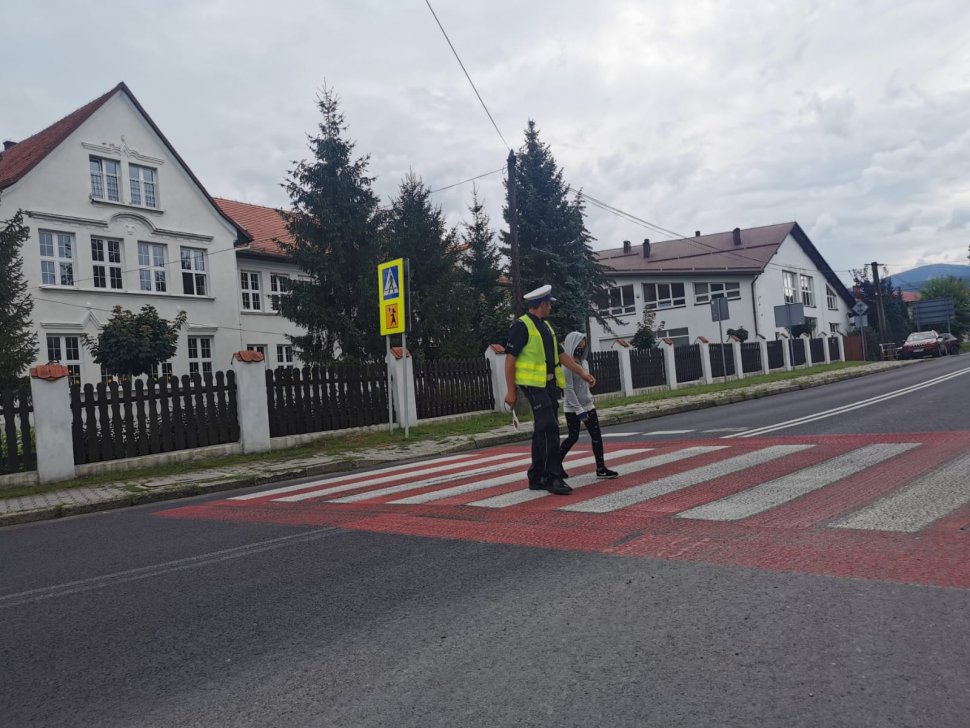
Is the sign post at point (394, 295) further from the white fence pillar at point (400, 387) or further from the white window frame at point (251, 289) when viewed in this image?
the white window frame at point (251, 289)

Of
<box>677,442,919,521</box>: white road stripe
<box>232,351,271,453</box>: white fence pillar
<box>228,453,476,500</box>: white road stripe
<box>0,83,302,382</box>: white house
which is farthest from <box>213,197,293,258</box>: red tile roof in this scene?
<box>677,442,919,521</box>: white road stripe

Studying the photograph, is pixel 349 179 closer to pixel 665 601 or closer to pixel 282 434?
pixel 282 434

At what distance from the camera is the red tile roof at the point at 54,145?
79.3 feet

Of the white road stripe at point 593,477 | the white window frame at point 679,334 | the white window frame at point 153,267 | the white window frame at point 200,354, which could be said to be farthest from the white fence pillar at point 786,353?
the white road stripe at point 593,477

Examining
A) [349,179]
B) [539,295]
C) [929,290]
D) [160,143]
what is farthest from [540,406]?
[929,290]

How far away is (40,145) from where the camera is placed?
25859mm

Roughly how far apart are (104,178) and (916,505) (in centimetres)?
2789

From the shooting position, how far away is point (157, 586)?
15.8 ft

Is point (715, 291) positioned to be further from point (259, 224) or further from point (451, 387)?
point (451, 387)

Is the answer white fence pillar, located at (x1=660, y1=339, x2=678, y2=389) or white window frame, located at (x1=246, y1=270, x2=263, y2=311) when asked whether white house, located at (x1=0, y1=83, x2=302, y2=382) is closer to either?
white window frame, located at (x1=246, y1=270, x2=263, y2=311)

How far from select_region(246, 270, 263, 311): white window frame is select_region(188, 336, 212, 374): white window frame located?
2701mm

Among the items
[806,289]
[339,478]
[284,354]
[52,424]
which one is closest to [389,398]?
[339,478]

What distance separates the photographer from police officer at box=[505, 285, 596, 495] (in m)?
6.95

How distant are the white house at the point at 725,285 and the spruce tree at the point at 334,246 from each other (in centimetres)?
2329
